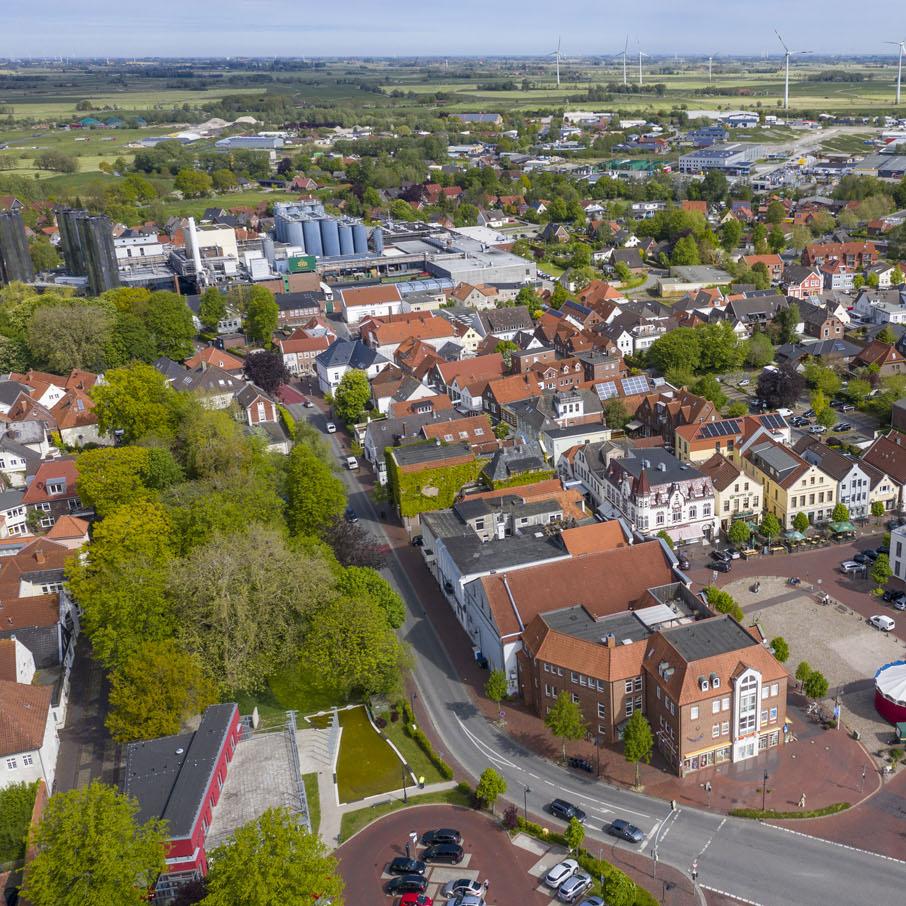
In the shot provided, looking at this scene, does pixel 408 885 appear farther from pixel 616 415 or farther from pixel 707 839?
pixel 616 415

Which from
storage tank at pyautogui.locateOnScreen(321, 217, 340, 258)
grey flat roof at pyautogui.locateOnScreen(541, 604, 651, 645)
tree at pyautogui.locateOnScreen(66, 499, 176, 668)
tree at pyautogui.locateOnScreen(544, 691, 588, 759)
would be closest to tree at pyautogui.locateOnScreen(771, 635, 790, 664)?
grey flat roof at pyautogui.locateOnScreen(541, 604, 651, 645)

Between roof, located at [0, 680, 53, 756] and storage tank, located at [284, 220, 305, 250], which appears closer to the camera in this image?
roof, located at [0, 680, 53, 756]

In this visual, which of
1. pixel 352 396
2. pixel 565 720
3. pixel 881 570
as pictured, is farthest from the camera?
pixel 352 396

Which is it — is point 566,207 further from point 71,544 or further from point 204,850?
point 204,850

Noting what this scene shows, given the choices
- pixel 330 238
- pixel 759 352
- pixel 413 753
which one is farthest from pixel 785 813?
pixel 330 238

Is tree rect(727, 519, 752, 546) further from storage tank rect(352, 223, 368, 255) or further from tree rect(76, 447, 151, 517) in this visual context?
storage tank rect(352, 223, 368, 255)

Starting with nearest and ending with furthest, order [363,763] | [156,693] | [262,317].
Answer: [156,693] < [363,763] < [262,317]

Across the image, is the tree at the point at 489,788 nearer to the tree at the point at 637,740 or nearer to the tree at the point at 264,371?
the tree at the point at 637,740
